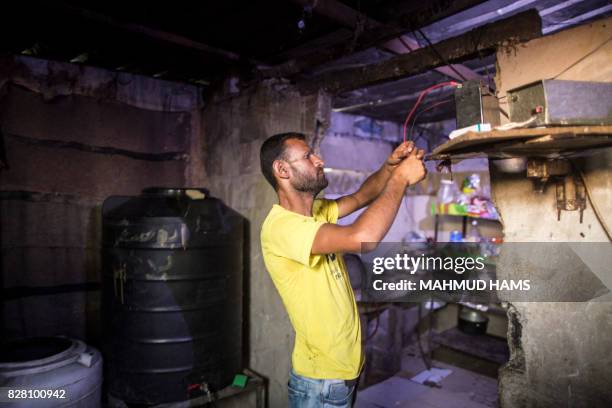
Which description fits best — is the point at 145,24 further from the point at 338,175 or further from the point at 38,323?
the point at 338,175

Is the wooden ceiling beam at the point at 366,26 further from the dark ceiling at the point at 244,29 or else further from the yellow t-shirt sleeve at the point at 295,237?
the yellow t-shirt sleeve at the point at 295,237

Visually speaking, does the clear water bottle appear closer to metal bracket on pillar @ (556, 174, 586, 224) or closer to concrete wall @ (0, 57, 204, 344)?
metal bracket on pillar @ (556, 174, 586, 224)

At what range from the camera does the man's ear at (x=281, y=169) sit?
6.64 ft

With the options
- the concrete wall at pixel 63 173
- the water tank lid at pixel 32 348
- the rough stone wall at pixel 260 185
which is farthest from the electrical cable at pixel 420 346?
the water tank lid at pixel 32 348

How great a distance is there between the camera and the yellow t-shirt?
1.83 metres

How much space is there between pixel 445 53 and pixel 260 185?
163cm

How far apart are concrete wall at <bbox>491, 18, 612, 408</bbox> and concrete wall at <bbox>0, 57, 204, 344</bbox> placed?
2.87 meters

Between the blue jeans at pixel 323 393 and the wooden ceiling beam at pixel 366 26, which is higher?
the wooden ceiling beam at pixel 366 26

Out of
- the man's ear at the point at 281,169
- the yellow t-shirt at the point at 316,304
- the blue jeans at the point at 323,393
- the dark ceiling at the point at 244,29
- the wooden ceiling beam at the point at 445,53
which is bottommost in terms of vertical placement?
the blue jeans at the point at 323,393

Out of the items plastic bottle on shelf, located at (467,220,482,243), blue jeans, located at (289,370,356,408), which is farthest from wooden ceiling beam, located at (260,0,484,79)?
plastic bottle on shelf, located at (467,220,482,243)

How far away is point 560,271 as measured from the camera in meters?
2.02

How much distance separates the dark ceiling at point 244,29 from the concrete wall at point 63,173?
24cm

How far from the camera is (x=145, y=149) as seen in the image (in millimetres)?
3502

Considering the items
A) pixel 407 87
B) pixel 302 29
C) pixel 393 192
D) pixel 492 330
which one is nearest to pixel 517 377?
pixel 393 192
